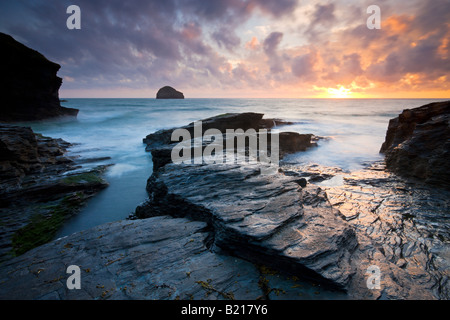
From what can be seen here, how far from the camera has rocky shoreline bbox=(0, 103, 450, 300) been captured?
2.80m

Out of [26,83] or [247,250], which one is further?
[26,83]

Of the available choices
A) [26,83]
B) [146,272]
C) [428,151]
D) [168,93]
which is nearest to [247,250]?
[146,272]

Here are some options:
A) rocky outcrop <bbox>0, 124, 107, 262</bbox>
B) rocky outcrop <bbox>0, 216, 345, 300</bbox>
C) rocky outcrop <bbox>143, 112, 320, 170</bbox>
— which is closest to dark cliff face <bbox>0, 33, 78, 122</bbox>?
rocky outcrop <bbox>143, 112, 320, 170</bbox>

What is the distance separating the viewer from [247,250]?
3.31m

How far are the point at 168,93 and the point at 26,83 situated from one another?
159458 mm

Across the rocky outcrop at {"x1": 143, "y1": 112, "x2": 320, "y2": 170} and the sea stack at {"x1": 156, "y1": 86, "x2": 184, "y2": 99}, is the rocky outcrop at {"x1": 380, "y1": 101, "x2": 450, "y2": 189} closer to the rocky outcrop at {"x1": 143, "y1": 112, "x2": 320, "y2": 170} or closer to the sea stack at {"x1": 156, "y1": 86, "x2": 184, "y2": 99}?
the rocky outcrop at {"x1": 143, "y1": 112, "x2": 320, "y2": 170}

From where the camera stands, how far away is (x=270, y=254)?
10.1ft

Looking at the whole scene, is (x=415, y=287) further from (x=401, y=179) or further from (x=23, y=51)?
(x=23, y=51)

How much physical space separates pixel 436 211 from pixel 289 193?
14.0 ft

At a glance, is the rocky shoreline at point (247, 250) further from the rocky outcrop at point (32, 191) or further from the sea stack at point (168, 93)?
the sea stack at point (168, 93)

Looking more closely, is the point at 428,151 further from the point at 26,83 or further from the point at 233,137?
the point at 26,83

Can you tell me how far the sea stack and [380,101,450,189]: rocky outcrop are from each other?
18872 cm

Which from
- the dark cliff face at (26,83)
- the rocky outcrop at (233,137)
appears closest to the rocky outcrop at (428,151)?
the rocky outcrop at (233,137)

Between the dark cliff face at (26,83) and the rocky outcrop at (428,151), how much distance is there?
40373 mm
